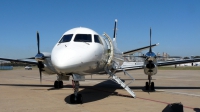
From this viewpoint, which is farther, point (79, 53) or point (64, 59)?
point (79, 53)

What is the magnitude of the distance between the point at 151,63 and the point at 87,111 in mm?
6671

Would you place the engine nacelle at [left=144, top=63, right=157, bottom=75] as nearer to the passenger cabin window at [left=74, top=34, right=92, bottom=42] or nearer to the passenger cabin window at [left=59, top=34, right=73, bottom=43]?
the passenger cabin window at [left=74, top=34, right=92, bottom=42]

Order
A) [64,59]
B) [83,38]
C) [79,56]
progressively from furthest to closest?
[83,38]
[79,56]
[64,59]

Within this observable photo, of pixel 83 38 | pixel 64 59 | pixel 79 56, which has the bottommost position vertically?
pixel 64 59

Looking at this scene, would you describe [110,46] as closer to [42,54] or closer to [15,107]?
[42,54]

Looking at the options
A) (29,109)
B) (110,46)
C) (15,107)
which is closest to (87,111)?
(29,109)

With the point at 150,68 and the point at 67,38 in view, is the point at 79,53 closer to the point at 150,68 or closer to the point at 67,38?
the point at 67,38

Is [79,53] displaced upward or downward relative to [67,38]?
downward

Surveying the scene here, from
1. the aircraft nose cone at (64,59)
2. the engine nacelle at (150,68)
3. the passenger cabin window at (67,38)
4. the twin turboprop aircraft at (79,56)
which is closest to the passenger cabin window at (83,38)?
the twin turboprop aircraft at (79,56)

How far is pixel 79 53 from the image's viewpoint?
8555mm

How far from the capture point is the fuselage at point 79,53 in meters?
8.16

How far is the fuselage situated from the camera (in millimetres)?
8158

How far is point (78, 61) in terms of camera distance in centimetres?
834

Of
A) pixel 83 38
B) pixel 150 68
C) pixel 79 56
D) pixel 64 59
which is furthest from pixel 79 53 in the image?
pixel 150 68
